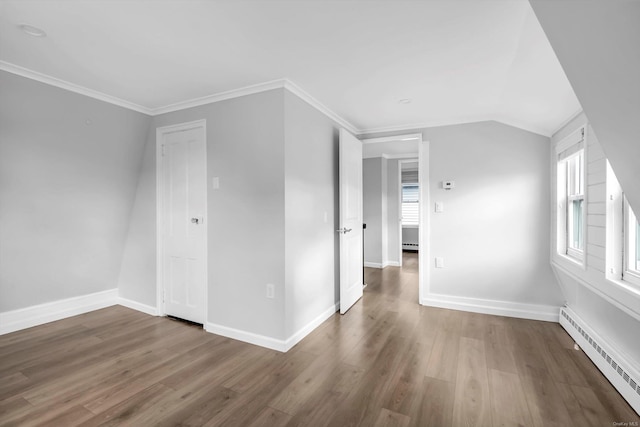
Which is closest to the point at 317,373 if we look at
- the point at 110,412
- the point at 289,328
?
the point at 289,328

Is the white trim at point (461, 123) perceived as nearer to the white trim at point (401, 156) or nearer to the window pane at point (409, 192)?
the white trim at point (401, 156)

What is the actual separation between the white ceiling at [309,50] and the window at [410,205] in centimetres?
517

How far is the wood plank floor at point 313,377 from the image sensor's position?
1852 mm

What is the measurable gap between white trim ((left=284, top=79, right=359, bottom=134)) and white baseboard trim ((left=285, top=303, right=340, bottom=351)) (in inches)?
88.1

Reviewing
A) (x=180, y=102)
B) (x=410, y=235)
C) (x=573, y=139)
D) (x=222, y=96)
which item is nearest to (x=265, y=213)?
(x=222, y=96)

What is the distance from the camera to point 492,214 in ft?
11.8

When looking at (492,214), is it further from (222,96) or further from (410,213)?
(410,213)

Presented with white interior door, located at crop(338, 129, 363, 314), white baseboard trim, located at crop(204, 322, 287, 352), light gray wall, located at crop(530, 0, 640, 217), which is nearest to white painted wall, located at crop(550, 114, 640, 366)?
light gray wall, located at crop(530, 0, 640, 217)

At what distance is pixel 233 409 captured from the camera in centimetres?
192

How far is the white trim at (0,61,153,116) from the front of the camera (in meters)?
2.44

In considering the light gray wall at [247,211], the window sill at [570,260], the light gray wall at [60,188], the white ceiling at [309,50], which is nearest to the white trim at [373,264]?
the window sill at [570,260]

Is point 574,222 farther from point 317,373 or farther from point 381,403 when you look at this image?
point 317,373

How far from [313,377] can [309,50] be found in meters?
2.40

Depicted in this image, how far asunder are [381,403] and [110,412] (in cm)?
171
